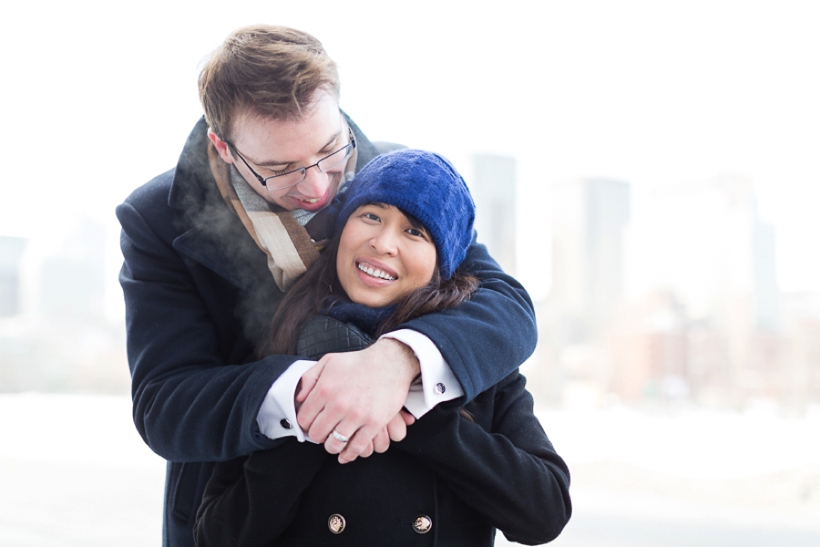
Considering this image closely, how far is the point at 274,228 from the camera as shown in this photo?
3.58ft

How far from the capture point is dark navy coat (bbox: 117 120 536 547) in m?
0.91

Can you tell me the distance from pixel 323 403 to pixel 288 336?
175 millimetres

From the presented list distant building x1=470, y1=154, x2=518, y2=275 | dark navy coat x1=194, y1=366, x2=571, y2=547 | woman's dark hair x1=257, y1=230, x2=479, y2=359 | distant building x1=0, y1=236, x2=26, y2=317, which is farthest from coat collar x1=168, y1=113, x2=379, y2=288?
distant building x1=0, y1=236, x2=26, y2=317

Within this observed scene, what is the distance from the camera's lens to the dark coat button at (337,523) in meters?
0.92

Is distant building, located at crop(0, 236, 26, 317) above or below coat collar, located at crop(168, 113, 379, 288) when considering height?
below

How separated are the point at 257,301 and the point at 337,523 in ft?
1.27

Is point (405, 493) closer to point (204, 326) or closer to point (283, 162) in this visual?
point (204, 326)

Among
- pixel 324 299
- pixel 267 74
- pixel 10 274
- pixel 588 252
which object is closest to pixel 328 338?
pixel 324 299

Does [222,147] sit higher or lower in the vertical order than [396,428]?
higher

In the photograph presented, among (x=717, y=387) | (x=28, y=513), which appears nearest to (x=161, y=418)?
(x=28, y=513)

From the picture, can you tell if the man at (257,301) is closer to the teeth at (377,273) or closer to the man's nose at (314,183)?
the man's nose at (314,183)

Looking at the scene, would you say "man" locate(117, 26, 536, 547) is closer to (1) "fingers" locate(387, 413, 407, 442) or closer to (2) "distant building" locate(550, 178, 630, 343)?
(1) "fingers" locate(387, 413, 407, 442)

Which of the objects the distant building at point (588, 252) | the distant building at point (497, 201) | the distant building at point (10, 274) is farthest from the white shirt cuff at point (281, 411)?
the distant building at point (588, 252)

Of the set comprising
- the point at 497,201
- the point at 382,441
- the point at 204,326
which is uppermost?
the point at 497,201
